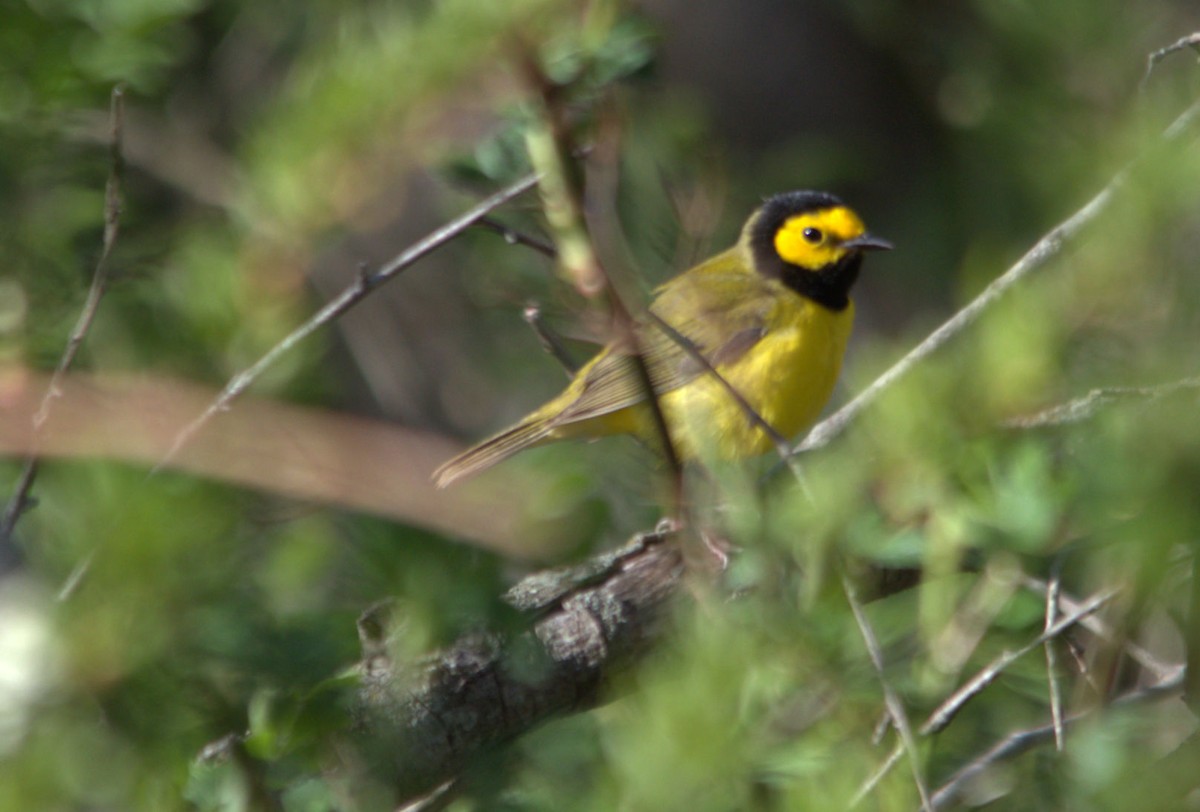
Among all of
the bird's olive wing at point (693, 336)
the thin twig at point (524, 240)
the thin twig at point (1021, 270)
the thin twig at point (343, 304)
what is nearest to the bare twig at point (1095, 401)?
the thin twig at point (1021, 270)

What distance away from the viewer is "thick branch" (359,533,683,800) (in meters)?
1.65

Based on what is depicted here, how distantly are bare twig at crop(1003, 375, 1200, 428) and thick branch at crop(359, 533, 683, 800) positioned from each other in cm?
47

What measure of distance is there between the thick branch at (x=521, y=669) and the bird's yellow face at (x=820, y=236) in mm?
2221

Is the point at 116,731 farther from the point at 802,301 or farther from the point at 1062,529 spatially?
the point at 802,301

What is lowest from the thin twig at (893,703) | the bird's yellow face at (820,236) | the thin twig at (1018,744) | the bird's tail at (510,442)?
the bird's tail at (510,442)

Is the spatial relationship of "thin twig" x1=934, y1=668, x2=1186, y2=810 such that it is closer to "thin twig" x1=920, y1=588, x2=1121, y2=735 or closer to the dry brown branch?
"thin twig" x1=920, y1=588, x2=1121, y2=735

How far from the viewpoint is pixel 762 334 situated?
4445 mm

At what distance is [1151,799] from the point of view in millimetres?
1216

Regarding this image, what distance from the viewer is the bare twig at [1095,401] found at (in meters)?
1.43

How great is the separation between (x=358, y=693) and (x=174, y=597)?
60 centimetres

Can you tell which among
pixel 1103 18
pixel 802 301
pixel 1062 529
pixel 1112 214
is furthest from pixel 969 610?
pixel 1103 18

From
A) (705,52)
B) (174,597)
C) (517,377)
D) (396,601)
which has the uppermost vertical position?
(174,597)

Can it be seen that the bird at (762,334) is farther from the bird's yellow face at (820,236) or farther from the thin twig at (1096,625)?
the thin twig at (1096,625)

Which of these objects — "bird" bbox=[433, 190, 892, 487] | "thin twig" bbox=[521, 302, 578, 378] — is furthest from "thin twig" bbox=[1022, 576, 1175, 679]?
"bird" bbox=[433, 190, 892, 487]
